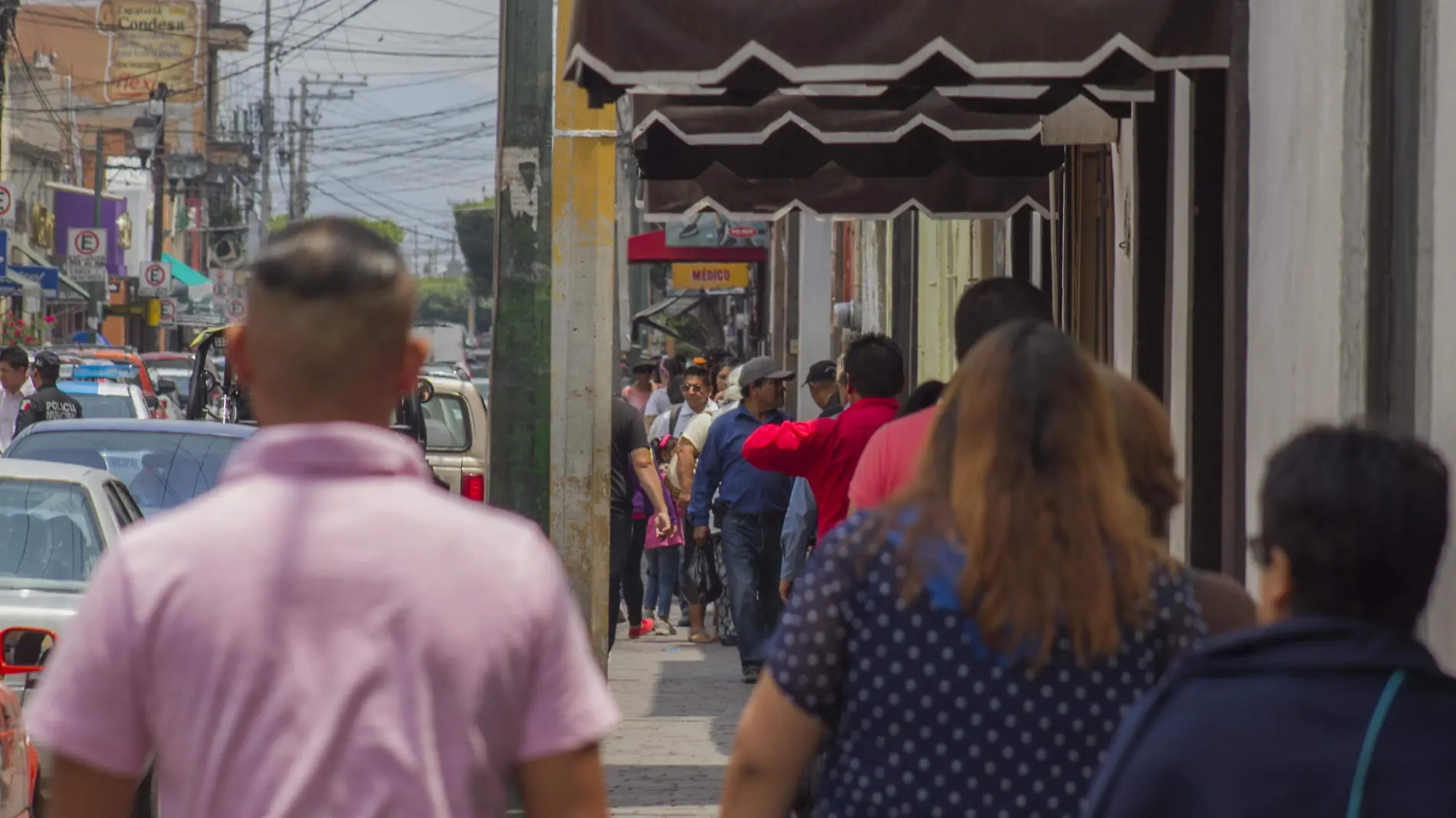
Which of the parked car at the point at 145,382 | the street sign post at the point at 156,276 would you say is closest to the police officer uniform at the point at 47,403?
the parked car at the point at 145,382

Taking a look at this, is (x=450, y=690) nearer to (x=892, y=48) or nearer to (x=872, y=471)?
(x=872, y=471)

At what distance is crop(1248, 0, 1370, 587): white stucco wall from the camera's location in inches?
207

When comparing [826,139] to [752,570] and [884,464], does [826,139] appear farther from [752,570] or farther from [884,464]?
[884,464]

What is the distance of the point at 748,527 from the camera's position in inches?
492

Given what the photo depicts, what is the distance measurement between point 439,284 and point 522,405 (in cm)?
15638

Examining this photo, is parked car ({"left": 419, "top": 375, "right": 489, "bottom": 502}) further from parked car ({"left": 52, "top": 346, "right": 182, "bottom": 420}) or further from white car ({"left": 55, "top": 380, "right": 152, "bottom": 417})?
parked car ({"left": 52, "top": 346, "right": 182, "bottom": 420})

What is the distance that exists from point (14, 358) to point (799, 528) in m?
9.92

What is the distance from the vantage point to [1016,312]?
555cm

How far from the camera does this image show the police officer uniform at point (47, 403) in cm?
1747

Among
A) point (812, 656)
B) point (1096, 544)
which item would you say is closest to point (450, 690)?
point (812, 656)

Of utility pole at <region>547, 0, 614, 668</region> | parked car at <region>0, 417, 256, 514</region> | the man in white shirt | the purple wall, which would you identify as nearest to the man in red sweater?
utility pole at <region>547, 0, 614, 668</region>

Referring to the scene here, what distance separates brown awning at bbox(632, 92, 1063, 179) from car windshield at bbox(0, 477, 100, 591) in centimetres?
278

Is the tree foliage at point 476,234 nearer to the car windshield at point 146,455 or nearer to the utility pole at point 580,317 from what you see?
the car windshield at point 146,455

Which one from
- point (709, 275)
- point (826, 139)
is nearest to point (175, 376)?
point (709, 275)
